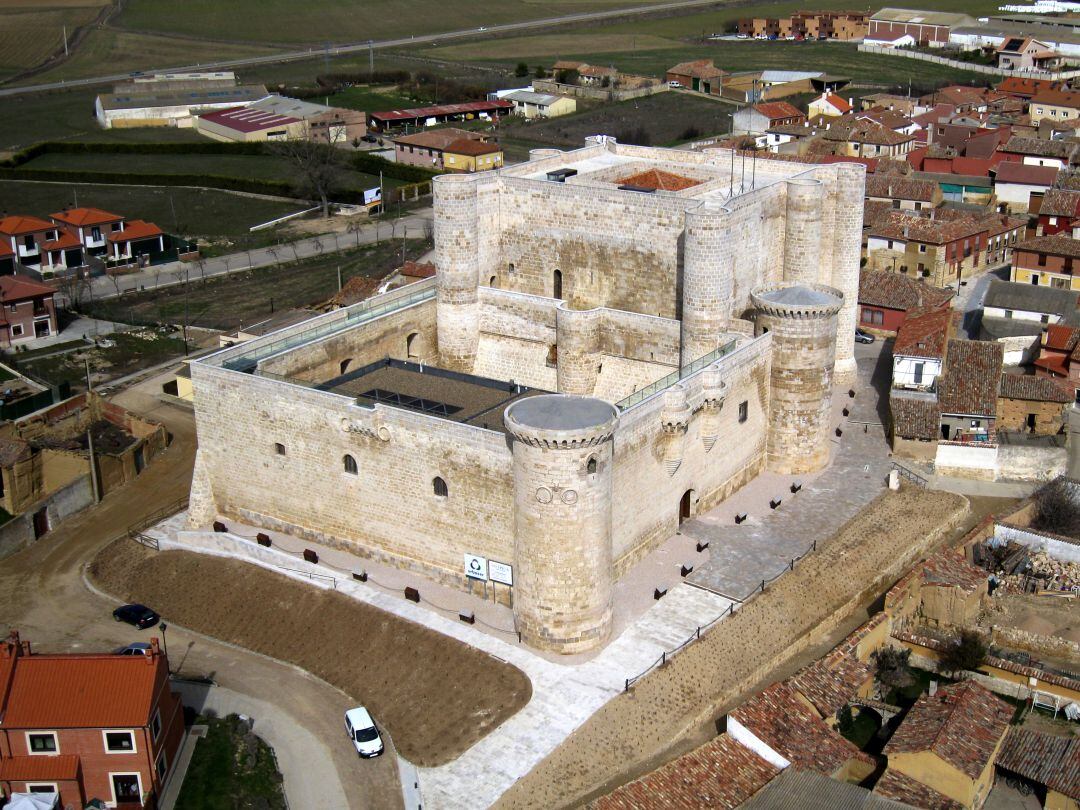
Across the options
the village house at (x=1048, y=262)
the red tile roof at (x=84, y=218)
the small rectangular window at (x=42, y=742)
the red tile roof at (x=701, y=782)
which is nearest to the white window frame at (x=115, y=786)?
the small rectangular window at (x=42, y=742)

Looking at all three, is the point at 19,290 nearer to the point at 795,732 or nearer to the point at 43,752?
the point at 43,752

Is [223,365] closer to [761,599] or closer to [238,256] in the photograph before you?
[761,599]

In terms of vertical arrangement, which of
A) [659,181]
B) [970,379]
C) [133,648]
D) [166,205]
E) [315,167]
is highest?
[659,181]

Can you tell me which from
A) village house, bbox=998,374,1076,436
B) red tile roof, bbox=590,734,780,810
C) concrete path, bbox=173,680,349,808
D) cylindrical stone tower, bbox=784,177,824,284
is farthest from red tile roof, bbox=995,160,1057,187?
concrete path, bbox=173,680,349,808

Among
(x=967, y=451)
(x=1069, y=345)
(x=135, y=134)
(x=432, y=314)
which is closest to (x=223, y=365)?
(x=432, y=314)

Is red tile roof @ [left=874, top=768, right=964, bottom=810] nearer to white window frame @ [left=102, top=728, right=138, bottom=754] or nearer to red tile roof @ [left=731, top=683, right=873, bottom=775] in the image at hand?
red tile roof @ [left=731, top=683, right=873, bottom=775]

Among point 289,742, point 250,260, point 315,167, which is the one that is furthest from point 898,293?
point 315,167
